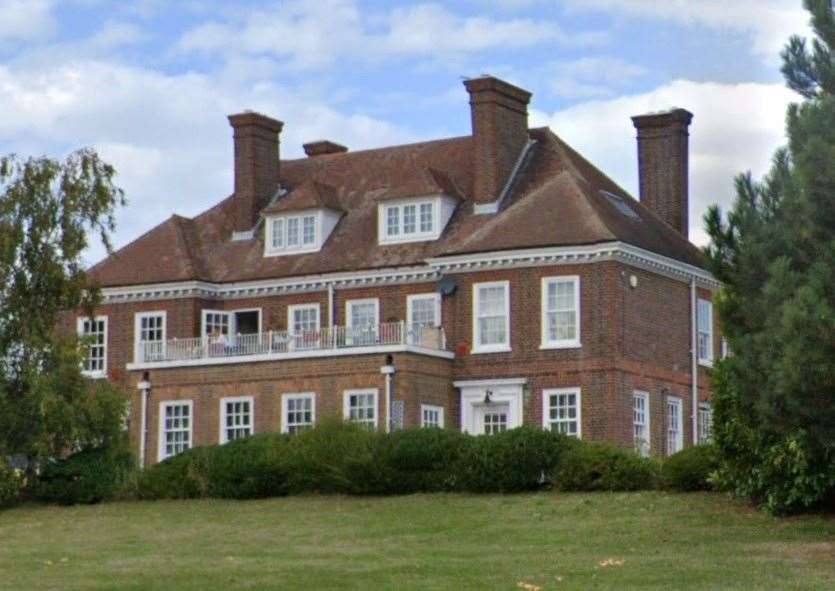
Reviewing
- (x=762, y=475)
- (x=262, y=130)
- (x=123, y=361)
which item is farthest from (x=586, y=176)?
(x=762, y=475)

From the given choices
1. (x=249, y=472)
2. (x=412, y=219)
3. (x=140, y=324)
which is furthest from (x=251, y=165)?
(x=249, y=472)

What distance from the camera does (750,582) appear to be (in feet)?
74.1

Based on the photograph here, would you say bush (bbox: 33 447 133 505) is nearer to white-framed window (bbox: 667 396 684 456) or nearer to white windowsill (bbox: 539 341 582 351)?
white windowsill (bbox: 539 341 582 351)

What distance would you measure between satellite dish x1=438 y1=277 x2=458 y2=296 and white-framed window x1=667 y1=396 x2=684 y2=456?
6.10 m

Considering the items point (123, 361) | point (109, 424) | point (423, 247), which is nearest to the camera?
point (109, 424)

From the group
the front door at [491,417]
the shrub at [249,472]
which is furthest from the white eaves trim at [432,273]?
the shrub at [249,472]

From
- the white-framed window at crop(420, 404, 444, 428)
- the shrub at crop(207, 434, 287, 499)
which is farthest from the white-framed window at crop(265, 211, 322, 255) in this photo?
the shrub at crop(207, 434, 287, 499)

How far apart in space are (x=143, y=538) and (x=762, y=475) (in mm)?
10115

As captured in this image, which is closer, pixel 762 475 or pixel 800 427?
pixel 800 427

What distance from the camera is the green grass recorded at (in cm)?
2347

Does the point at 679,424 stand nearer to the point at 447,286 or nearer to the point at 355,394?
the point at 447,286

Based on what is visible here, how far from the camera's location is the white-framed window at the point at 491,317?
4516cm

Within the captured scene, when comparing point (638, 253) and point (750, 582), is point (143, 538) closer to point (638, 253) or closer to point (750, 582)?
point (750, 582)

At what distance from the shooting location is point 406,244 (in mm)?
47906
